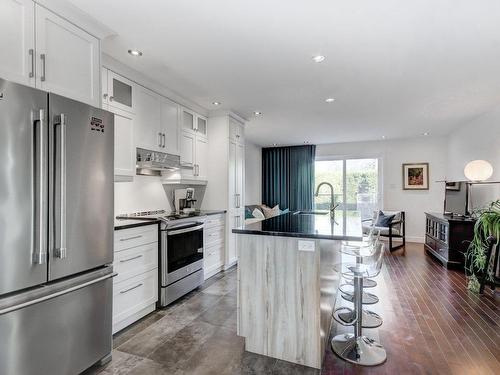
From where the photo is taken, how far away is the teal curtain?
25.0ft

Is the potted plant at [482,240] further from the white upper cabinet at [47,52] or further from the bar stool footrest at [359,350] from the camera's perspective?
the white upper cabinet at [47,52]

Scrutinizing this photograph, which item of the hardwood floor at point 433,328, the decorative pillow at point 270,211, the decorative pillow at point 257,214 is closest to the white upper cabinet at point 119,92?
the hardwood floor at point 433,328

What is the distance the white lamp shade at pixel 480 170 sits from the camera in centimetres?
416

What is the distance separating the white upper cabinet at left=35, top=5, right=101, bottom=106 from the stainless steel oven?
1.51 metres

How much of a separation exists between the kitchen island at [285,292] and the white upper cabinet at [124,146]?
148 centimetres

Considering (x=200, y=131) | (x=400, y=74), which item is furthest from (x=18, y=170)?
(x=400, y=74)

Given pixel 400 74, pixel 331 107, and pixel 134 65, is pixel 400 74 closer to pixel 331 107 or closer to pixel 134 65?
pixel 331 107

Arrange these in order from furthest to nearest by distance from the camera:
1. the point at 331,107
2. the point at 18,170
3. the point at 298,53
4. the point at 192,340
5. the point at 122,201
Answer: the point at 331,107
the point at 122,201
the point at 298,53
the point at 192,340
the point at 18,170

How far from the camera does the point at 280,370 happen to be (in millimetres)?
1979

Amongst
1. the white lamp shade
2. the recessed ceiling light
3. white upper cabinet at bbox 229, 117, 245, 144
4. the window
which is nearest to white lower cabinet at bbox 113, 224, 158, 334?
white upper cabinet at bbox 229, 117, 245, 144

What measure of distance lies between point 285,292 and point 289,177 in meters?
5.88

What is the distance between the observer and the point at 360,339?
2281 mm

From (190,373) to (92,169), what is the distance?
158 centimetres

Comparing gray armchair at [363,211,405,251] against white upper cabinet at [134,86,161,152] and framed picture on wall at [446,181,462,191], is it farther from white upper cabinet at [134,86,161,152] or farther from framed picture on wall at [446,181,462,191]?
white upper cabinet at [134,86,161,152]
